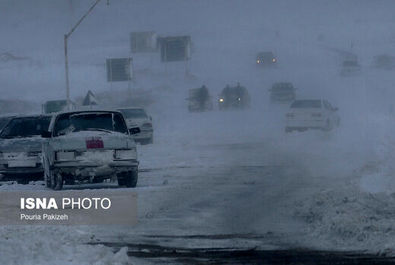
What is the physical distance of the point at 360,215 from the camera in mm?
12656

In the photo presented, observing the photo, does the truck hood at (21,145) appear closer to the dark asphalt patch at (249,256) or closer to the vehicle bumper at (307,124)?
the dark asphalt patch at (249,256)

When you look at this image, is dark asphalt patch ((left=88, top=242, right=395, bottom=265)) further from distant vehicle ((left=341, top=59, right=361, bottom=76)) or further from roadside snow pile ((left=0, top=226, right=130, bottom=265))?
distant vehicle ((left=341, top=59, right=361, bottom=76))

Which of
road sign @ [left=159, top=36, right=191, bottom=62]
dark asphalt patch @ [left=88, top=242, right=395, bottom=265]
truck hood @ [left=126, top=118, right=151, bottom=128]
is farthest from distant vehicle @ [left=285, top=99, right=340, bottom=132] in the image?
road sign @ [left=159, top=36, right=191, bottom=62]

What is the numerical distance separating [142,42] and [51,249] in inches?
3704

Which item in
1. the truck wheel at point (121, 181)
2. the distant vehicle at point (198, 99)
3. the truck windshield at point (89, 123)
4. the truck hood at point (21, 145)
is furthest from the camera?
the distant vehicle at point (198, 99)

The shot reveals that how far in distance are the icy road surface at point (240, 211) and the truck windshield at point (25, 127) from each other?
155 cm

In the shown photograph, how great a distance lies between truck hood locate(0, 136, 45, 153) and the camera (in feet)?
64.6

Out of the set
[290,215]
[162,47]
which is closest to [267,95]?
[162,47]

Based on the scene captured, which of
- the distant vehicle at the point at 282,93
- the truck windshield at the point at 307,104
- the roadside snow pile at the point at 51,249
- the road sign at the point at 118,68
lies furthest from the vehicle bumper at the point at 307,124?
the road sign at the point at 118,68

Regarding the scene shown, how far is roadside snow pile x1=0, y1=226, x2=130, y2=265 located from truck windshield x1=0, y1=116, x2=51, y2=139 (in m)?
9.38

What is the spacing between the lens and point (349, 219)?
40.3ft

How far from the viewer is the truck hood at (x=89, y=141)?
17.9 metres

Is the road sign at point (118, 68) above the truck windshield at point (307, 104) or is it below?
above

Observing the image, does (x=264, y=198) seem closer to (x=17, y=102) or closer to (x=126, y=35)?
(x=17, y=102)
